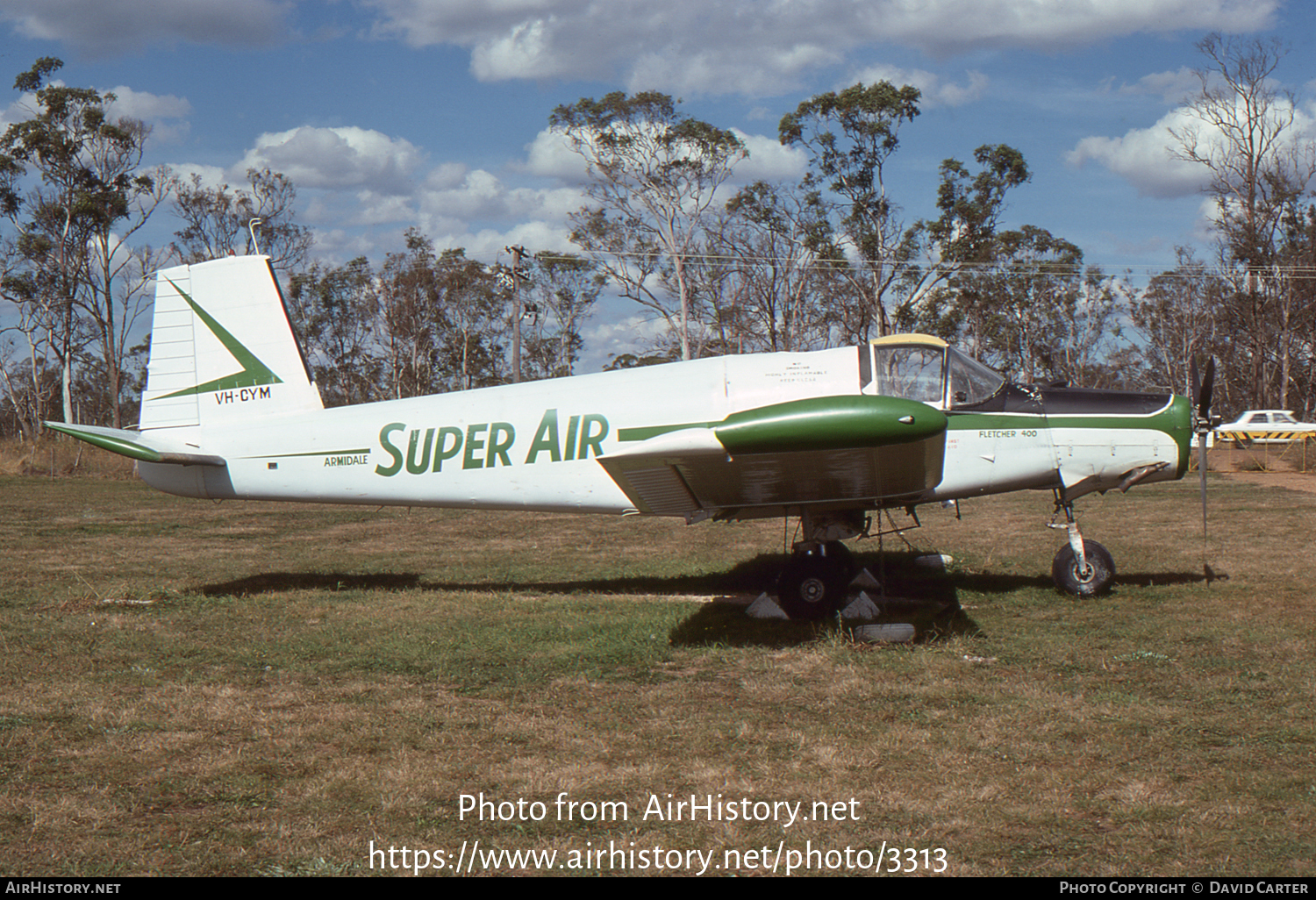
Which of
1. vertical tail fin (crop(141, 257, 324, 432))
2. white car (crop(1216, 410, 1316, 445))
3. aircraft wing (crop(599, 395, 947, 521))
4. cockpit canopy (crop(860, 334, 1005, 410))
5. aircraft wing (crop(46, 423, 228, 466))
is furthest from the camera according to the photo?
white car (crop(1216, 410, 1316, 445))

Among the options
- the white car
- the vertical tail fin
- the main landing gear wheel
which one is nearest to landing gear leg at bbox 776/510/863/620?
the main landing gear wheel

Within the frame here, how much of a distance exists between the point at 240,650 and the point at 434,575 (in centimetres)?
376

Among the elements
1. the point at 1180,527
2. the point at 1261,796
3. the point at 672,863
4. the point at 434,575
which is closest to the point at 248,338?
the point at 434,575

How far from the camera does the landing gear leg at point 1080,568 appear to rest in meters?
8.70

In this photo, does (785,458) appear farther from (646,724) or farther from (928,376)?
(928,376)

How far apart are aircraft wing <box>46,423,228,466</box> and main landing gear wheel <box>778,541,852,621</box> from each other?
223 inches

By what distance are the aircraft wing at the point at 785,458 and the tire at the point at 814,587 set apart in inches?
21.8

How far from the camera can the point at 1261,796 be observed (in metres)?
4.30

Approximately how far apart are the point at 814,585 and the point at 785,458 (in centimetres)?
189

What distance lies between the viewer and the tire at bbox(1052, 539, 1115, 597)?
8699 mm

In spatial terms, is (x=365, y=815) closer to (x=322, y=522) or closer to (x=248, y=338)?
(x=248, y=338)

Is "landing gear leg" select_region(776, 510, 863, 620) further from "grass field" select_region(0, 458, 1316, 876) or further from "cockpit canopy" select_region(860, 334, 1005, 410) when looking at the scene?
"cockpit canopy" select_region(860, 334, 1005, 410)
